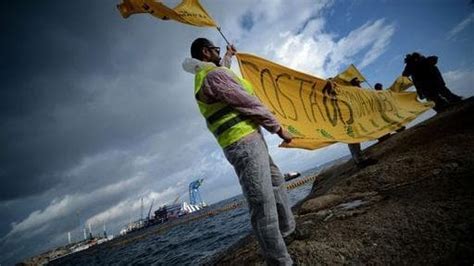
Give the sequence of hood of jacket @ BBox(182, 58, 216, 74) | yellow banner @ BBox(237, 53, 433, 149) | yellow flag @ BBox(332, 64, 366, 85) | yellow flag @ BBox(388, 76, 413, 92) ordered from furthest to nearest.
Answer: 1. yellow flag @ BBox(388, 76, 413, 92)
2. yellow flag @ BBox(332, 64, 366, 85)
3. yellow banner @ BBox(237, 53, 433, 149)
4. hood of jacket @ BBox(182, 58, 216, 74)

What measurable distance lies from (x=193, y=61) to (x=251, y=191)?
1.54m

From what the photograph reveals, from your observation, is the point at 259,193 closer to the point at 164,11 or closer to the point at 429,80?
the point at 164,11

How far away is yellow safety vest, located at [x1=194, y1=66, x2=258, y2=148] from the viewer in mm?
2537

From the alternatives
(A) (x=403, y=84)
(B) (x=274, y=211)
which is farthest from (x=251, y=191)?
(A) (x=403, y=84)

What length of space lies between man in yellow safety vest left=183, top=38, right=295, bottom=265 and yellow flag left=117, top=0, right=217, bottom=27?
6.00ft

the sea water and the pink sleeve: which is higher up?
the pink sleeve

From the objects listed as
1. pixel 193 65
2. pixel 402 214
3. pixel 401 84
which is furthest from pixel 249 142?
pixel 401 84

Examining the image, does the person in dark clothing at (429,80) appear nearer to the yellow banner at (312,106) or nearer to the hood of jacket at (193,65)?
the yellow banner at (312,106)

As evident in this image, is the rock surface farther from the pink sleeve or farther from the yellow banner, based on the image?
the pink sleeve

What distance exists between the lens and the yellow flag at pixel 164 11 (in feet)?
14.1

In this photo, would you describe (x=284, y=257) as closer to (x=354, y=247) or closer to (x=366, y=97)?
(x=354, y=247)

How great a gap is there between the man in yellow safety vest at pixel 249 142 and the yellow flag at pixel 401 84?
8.56m

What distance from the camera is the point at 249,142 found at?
8.18 ft

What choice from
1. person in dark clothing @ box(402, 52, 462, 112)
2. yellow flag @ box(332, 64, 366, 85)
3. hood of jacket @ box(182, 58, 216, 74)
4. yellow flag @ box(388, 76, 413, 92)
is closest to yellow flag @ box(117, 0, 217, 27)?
hood of jacket @ box(182, 58, 216, 74)
